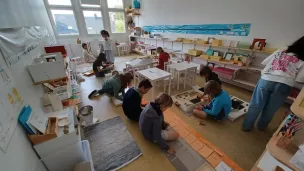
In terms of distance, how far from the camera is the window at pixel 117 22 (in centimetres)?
692

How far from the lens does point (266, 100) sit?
5.63 ft

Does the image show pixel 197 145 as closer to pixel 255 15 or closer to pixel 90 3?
pixel 255 15

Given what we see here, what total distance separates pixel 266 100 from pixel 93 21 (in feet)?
24.1

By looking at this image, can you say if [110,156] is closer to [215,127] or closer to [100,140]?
[100,140]

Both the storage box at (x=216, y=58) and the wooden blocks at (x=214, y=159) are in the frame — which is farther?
the storage box at (x=216, y=58)

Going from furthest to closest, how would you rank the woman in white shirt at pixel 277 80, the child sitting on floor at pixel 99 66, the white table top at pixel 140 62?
the child sitting on floor at pixel 99 66 → the white table top at pixel 140 62 → the woman in white shirt at pixel 277 80

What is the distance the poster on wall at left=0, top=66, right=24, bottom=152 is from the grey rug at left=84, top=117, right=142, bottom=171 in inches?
37.4

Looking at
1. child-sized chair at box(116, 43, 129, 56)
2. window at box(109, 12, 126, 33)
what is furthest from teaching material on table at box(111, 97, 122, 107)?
window at box(109, 12, 126, 33)

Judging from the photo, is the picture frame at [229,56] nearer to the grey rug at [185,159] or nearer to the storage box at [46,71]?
the grey rug at [185,159]

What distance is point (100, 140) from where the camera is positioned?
6.22 ft

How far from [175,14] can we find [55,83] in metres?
4.31

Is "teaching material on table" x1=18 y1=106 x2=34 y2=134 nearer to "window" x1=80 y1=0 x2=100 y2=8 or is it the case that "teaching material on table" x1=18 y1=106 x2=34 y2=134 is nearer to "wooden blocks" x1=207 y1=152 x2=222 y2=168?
"wooden blocks" x1=207 y1=152 x2=222 y2=168

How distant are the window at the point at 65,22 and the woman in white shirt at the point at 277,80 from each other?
23.8ft

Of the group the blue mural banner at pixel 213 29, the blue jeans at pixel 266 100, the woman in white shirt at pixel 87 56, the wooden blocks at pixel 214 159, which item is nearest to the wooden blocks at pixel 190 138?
the wooden blocks at pixel 214 159
